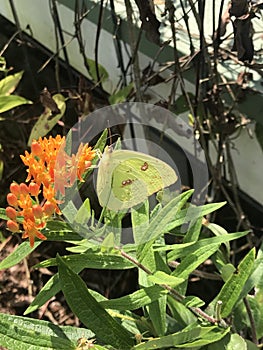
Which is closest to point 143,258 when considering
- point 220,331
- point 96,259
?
point 96,259

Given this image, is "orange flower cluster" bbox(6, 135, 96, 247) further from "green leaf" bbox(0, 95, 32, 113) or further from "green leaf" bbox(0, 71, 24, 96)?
"green leaf" bbox(0, 71, 24, 96)

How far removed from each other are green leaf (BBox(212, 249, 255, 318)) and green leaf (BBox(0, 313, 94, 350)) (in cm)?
30

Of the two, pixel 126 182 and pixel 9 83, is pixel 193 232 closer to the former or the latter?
pixel 126 182

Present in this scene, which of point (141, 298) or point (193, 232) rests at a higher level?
point (193, 232)

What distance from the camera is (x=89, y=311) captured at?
1089 mm

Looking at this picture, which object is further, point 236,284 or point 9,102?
point 9,102

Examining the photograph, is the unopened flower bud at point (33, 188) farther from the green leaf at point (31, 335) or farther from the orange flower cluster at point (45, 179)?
the green leaf at point (31, 335)

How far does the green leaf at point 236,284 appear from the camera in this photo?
3.83 feet

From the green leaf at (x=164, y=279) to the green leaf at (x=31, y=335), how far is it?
0.19 metres

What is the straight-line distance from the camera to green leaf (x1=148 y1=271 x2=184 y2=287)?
1052 mm

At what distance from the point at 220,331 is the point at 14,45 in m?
1.62

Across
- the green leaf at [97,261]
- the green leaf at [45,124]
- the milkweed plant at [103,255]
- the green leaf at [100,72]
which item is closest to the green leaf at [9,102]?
the green leaf at [45,124]

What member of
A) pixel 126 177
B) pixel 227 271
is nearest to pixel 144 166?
pixel 126 177

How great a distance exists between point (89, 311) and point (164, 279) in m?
0.14
